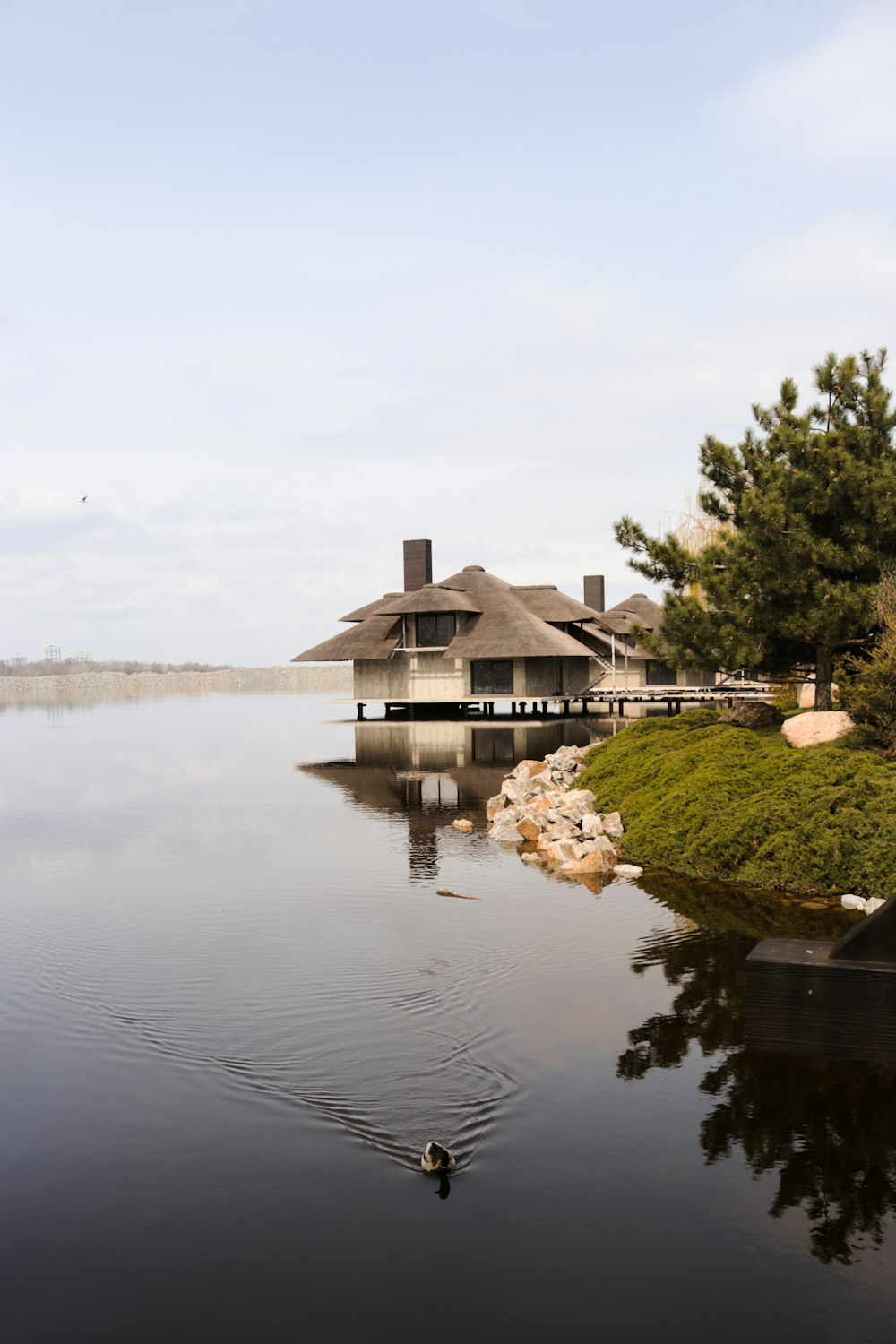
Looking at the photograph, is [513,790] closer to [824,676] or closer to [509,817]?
[509,817]

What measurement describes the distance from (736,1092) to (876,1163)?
39.9 inches

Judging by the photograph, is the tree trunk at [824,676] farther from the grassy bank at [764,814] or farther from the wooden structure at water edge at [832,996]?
the wooden structure at water edge at [832,996]

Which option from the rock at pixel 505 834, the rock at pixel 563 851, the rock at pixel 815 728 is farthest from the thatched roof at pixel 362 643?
the rock at pixel 563 851

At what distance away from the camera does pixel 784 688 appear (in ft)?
110

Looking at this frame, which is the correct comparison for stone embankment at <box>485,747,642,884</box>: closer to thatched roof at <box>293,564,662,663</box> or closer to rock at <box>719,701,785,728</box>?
rock at <box>719,701,785,728</box>

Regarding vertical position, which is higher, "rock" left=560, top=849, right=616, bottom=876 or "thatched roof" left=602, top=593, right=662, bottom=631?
A: "thatched roof" left=602, top=593, right=662, bottom=631

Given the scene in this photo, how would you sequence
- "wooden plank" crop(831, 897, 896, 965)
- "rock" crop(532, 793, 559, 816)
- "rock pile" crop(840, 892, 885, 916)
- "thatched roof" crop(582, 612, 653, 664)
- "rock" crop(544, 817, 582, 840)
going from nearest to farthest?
"wooden plank" crop(831, 897, 896, 965) < "rock pile" crop(840, 892, 885, 916) < "rock" crop(544, 817, 582, 840) < "rock" crop(532, 793, 559, 816) < "thatched roof" crop(582, 612, 653, 664)

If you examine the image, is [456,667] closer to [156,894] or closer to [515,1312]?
[156,894]

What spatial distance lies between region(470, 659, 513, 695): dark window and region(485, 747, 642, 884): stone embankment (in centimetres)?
2706

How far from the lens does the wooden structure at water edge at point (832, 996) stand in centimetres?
616

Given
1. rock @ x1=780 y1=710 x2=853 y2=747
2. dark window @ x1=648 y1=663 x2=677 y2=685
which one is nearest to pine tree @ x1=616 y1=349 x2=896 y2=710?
rock @ x1=780 y1=710 x2=853 y2=747

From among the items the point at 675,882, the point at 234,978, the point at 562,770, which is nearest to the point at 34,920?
the point at 234,978

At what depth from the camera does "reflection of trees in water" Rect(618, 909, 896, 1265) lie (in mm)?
5082

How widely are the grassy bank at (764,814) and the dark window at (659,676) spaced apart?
41558 millimetres
